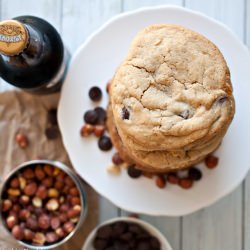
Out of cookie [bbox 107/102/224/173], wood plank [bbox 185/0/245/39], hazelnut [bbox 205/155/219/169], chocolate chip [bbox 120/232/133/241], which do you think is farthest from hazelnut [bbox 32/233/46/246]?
wood plank [bbox 185/0/245/39]

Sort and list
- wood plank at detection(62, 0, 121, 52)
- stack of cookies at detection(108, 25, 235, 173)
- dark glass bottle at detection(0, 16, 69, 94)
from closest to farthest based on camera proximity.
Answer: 1. stack of cookies at detection(108, 25, 235, 173)
2. dark glass bottle at detection(0, 16, 69, 94)
3. wood plank at detection(62, 0, 121, 52)

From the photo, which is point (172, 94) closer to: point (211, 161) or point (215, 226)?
point (211, 161)

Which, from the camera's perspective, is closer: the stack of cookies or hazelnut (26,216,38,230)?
the stack of cookies

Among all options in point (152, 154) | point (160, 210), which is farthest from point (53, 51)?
point (160, 210)

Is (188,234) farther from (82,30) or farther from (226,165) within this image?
(82,30)

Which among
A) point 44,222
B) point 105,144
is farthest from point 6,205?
point 105,144

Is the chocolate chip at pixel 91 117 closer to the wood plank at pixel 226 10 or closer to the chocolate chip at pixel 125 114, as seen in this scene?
the chocolate chip at pixel 125 114

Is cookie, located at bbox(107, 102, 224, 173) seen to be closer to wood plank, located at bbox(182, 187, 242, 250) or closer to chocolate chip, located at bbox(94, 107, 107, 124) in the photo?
chocolate chip, located at bbox(94, 107, 107, 124)

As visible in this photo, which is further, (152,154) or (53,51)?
(53,51)
